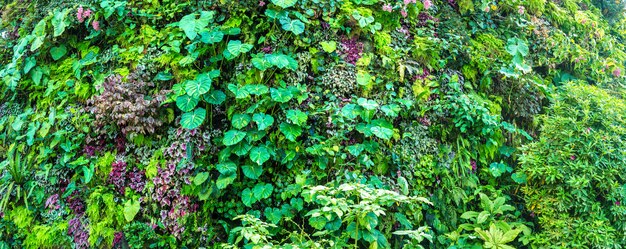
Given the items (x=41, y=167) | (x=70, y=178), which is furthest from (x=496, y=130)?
(x=41, y=167)

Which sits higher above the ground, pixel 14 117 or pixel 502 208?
pixel 502 208

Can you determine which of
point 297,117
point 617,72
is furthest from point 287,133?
point 617,72

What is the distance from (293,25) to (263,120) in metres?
0.82

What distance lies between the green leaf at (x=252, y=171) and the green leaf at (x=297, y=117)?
44 centimetres

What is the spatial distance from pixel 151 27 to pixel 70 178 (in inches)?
58.4

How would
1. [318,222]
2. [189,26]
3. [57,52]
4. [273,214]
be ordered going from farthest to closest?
[57,52] < [189,26] < [273,214] < [318,222]

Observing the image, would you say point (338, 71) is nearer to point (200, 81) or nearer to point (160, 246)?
point (200, 81)

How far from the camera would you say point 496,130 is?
13.7 ft

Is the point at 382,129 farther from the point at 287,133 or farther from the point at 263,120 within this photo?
the point at 263,120

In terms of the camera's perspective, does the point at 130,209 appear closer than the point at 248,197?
No

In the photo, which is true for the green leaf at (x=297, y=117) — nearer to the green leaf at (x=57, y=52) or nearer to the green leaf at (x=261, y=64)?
the green leaf at (x=261, y=64)

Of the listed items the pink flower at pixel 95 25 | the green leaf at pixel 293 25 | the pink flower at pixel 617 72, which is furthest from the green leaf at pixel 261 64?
the pink flower at pixel 617 72

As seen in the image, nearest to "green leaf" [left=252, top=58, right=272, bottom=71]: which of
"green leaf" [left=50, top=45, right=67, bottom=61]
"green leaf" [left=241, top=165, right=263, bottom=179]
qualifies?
"green leaf" [left=241, top=165, right=263, bottom=179]

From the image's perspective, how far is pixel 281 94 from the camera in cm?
359
